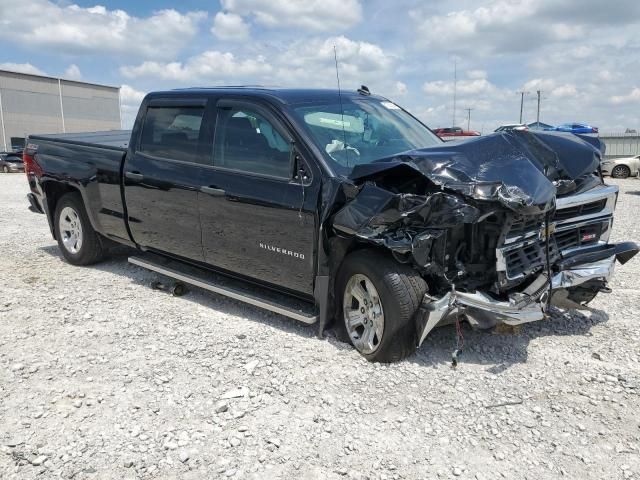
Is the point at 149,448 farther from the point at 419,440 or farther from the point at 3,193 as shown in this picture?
the point at 3,193

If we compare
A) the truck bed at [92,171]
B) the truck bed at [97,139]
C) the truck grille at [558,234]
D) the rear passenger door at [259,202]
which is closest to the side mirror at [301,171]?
the rear passenger door at [259,202]

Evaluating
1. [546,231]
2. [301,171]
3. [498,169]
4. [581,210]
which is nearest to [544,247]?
[546,231]

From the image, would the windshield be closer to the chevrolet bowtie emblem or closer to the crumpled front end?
the crumpled front end

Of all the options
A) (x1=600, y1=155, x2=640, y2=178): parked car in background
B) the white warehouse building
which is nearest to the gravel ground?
(x1=600, y1=155, x2=640, y2=178): parked car in background

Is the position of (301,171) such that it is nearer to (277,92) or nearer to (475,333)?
(277,92)

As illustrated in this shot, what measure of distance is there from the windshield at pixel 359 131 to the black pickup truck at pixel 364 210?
0.02 meters

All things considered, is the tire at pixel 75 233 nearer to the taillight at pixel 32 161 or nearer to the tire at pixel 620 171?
the taillight at pixel 32 161

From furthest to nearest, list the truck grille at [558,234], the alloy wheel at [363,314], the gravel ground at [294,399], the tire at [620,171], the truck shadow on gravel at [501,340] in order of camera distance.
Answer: the tire at [620,171]
the truck shadow on gravel at [501,340]
the alloy wheel at [363,314]
the truck grille at [558,234]
the gravel ground at [294,399]

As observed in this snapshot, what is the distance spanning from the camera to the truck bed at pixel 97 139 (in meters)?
6.18

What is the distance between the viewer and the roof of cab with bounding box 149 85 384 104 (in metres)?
4.59

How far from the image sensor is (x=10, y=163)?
33062 millimetres

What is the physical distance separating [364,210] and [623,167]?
23.6 metres

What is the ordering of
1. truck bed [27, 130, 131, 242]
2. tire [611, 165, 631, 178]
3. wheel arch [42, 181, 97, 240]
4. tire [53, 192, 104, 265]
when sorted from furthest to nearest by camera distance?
tire [611, 165, 631, 178] < wheel arch [42, 181, 97, 240] < tire [53, 192, 104, 265] < truck bed [27, 130, 131, 242]

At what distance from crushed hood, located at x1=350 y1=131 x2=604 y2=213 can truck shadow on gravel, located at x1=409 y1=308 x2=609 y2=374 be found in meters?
0.97
